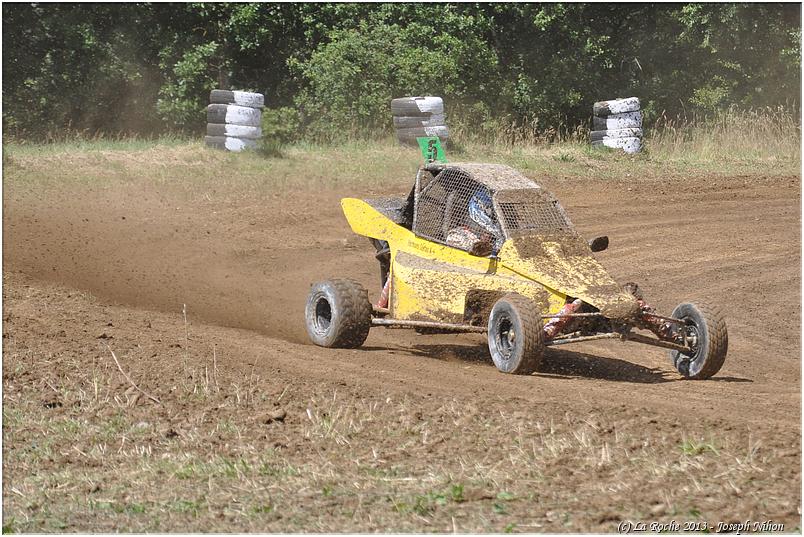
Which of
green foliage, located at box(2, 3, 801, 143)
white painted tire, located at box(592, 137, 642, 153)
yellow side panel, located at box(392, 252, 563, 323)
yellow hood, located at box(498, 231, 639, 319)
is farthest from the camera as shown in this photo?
green foliage, located at box(2, 3, 801, 143)

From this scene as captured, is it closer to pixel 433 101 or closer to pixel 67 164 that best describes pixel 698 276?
pixel 433 101

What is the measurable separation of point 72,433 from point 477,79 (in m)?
19.9

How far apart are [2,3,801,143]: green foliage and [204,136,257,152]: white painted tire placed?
14.7 feet

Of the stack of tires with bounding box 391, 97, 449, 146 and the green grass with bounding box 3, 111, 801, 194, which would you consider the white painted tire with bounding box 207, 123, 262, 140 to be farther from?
the stack of tires with bounding box 391, 97, 449, 146

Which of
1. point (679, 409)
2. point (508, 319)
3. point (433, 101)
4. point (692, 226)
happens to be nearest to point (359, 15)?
point (433, 101)

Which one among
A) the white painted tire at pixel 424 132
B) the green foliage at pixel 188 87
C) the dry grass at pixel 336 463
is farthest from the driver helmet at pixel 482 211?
the green foliage at pixel 188 87

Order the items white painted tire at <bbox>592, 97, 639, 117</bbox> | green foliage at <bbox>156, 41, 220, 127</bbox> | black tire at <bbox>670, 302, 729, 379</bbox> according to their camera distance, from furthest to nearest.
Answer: green foliage at <bbox>156, 41, 220, 127</bbox>
white painted tire at <bbox>592, 97, 639, 117</bbox>
black tire at <bbox>670, 302, 729, 379</bbox>

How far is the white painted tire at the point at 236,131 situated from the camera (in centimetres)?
2058

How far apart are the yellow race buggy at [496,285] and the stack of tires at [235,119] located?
985 cm

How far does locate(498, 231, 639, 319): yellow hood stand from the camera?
888cm

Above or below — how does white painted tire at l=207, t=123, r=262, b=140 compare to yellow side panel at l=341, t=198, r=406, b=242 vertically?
above

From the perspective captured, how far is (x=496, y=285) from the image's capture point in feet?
30.8

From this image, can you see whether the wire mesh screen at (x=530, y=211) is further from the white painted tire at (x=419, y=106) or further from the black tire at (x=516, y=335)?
the white painted tire at (x=419, y=106)

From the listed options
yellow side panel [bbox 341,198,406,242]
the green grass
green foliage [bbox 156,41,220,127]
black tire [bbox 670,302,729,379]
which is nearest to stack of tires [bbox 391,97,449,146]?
the green grass
